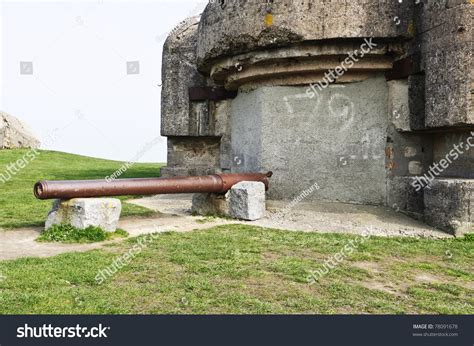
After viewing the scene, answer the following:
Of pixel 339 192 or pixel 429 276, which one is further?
pixel 339 192

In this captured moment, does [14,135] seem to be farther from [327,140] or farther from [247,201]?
[247,201]

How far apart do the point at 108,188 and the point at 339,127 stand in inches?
148

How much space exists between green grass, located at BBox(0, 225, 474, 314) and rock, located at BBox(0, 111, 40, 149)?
1685cm

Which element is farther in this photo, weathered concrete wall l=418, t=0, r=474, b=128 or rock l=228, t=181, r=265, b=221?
rock l=228, t=181, r=265, b=221

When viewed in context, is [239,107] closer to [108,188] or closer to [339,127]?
[339,127]

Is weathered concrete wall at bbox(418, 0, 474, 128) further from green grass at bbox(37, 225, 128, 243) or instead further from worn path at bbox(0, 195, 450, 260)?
green grass at bbox(37, 225, 128, 243)

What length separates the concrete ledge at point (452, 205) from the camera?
5.61 meters

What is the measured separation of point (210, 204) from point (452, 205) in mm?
3256

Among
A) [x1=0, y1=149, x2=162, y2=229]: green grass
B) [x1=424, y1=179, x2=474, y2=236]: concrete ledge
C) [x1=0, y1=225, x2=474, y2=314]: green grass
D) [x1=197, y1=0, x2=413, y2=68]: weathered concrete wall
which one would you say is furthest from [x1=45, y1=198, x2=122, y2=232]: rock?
[x1=424, y1=179, x2=474, y2=236]: concrete ledge

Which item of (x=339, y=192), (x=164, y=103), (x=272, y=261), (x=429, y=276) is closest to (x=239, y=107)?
(x=164, y=103)

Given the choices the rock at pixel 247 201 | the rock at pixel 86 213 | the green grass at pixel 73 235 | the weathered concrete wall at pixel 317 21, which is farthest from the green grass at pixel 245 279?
the weathered concrete wall at pixel 317 21

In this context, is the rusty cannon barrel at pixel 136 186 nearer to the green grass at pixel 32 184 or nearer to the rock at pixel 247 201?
the rock at pixel 247 201

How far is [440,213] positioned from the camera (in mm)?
5926

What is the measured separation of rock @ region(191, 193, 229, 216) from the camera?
22.3ft
